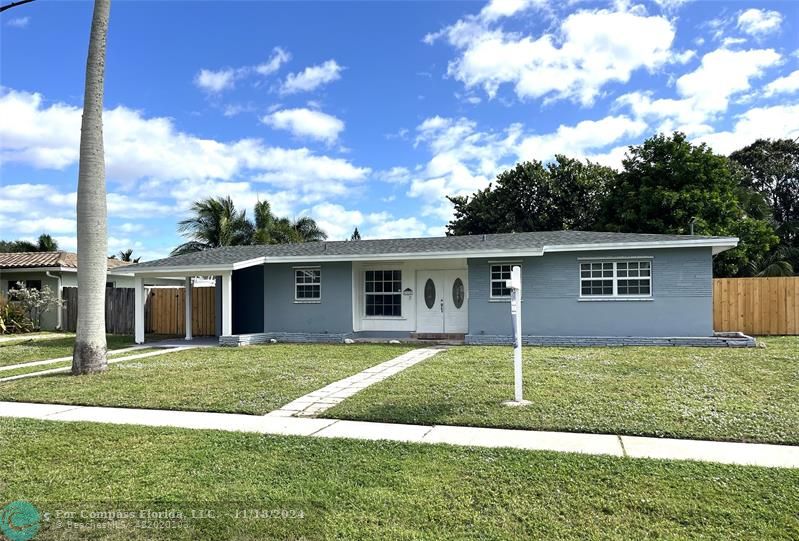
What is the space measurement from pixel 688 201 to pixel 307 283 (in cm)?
1787

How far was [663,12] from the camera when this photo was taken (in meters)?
13.4

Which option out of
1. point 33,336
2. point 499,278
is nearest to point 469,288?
point 499,278

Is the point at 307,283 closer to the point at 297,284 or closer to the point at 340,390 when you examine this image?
the point at 297,284

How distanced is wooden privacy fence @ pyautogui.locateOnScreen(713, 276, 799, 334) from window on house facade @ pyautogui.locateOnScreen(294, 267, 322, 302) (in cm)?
1241

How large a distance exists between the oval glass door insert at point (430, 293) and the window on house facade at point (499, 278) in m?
2.18

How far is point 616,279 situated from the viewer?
15.2 metres

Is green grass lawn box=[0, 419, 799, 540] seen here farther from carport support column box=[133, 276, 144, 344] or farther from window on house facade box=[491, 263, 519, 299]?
carport support column box=[133, 276, 144, 344]

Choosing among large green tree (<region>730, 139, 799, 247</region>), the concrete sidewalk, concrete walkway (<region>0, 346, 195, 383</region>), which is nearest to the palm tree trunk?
concrete walkway (<region>0, 346, 195, 383</region>)

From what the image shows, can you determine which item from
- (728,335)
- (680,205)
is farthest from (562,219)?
(728,335)

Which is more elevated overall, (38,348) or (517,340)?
(517,340)

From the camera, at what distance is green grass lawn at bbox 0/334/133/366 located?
44.9 feet

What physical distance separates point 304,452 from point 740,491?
143 inches

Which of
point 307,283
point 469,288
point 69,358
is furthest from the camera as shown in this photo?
point 307,283

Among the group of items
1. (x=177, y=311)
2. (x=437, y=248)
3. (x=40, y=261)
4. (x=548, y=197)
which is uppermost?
(x=548, y=197)
